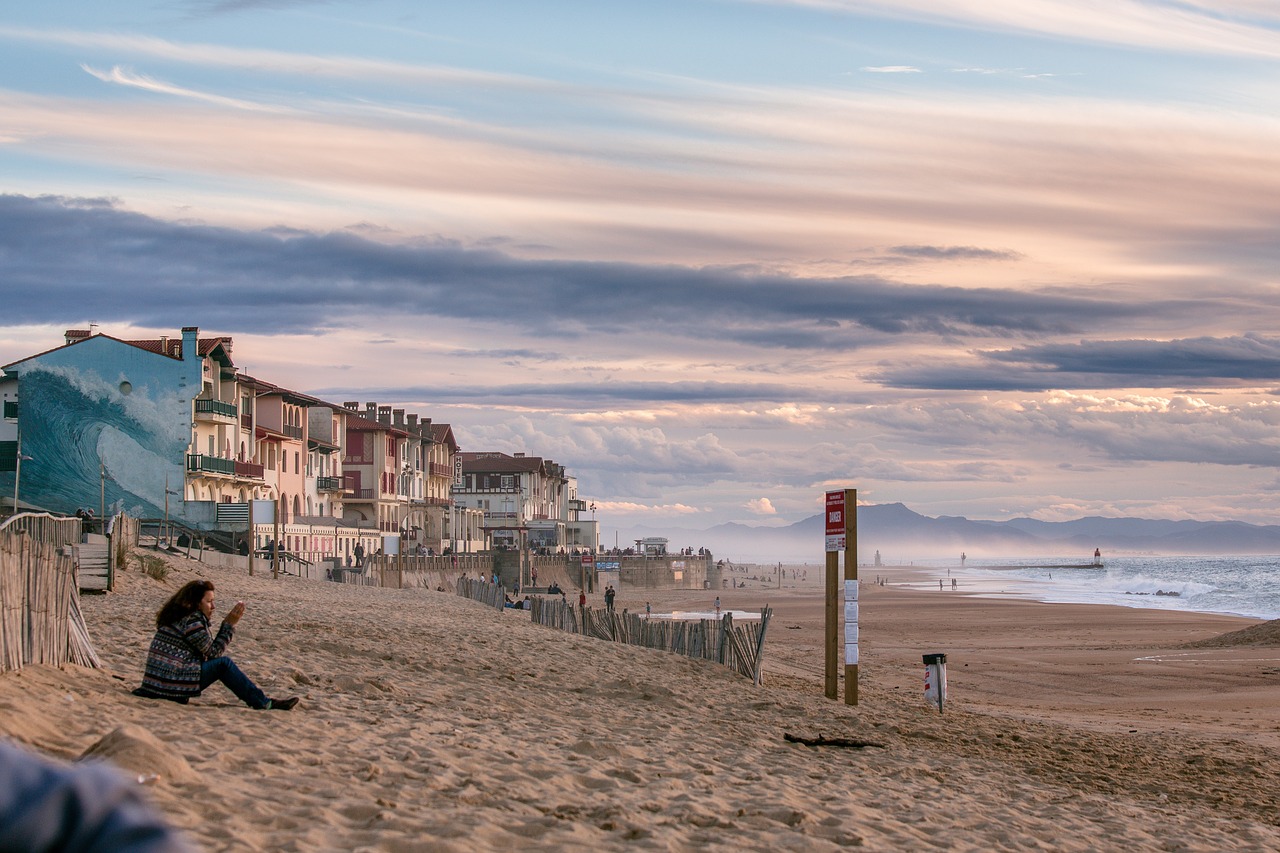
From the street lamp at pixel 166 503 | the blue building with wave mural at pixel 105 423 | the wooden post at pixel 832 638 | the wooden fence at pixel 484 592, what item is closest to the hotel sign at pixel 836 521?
the wooden post at pixel 832 638

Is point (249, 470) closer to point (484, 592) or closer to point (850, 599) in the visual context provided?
point (484, 592)

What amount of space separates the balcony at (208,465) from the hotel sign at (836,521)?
146ft

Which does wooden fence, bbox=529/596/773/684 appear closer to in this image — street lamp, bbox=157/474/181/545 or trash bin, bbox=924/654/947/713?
trash bin, bbox=924/654/947/713

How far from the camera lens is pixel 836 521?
18.0 metres

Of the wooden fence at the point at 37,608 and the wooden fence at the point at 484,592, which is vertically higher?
the wooden fence at the point at 37,608

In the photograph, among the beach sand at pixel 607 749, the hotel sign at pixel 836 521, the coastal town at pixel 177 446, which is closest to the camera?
the beach sand at pixel 607 749

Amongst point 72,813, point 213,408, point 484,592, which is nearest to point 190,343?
point 213,408

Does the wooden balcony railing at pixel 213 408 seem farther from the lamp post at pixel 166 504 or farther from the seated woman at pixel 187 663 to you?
the seated woman at pixel 187 663

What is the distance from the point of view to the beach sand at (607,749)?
7879 mm

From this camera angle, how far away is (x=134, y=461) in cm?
5675

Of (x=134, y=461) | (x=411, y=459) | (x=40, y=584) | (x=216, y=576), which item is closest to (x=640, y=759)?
(x=40, y=584)

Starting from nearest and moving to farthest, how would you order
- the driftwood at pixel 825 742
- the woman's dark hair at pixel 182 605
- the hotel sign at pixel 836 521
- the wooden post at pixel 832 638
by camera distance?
the woman's dark hair at pixel 182 605 < the driftwood at pixel 825 742 < the hotel sign at pixel 836 521 < the wooden post at pixel 832 638

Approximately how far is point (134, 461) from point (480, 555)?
25.6 m

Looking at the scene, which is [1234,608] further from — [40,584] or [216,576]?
[40,584]
